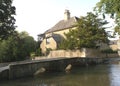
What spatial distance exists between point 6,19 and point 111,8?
1604 cm

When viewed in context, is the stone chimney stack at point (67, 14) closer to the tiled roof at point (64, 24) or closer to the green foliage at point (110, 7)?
the tiled roof at point (64, 24)

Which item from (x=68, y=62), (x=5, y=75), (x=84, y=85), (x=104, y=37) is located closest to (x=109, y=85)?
(x=84, y=85)

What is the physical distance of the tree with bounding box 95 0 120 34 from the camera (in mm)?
16373

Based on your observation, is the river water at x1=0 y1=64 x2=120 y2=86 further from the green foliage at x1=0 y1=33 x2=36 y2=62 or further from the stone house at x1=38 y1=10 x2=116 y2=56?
the stone house at x1=38 y1=10 x2=116 y2=56

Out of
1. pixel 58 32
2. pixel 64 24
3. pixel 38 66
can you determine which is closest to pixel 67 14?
pixel 64 24

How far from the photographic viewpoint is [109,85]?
22.0 m

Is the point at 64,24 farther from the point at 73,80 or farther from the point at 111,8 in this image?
the point at 111,8

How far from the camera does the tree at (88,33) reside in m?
53.6

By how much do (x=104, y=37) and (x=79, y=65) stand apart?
1227 centimetres

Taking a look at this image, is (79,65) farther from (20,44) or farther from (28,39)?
(28,39)

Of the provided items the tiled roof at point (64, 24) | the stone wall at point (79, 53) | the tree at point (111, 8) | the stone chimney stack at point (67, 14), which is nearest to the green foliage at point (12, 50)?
the stone wall at point (79, 53)

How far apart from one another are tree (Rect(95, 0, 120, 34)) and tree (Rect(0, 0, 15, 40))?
1436 centimetres

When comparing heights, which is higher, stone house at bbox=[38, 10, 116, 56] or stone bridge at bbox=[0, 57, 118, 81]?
stone house at bbox=[38, 10, 116, 56]

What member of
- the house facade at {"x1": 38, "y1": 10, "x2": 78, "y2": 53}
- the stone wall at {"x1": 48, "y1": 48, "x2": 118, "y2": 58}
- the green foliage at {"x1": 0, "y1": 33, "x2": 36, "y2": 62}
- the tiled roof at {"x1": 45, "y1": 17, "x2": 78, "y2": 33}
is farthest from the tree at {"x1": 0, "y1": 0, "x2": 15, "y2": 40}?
the tiled roof at {"x1": 45, "y1": 17, "x2": 78, "y2": 33}
